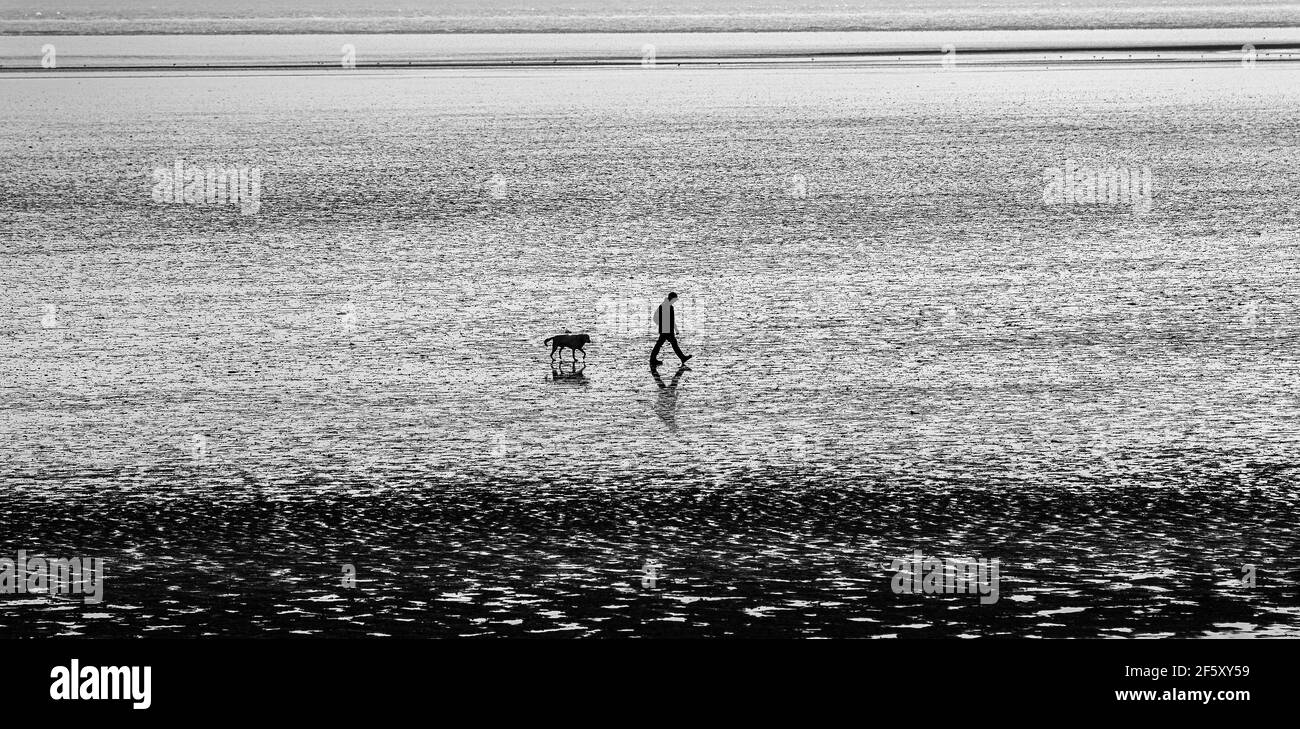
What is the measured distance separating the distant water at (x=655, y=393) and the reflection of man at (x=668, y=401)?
79 mm

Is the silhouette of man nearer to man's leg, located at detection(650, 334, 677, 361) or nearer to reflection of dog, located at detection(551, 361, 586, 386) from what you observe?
man's leg, located at detection(650, 334, 677, 361)

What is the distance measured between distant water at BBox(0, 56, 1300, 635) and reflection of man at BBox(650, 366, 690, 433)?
8 centimetres

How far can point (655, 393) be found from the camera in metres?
29.9

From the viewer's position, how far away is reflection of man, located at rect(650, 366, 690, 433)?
91.7 feet

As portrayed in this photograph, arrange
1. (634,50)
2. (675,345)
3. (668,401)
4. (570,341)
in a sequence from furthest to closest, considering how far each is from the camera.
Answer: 1. (634,50)
2. (675,345)
3. (570,341)
4. (668,401)

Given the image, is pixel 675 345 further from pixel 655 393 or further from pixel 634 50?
pixel 634 50

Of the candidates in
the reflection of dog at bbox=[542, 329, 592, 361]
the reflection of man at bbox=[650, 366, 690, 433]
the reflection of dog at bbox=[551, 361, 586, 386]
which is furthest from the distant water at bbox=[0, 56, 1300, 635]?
the reflection of dog at bbox=[542, 329, 592, 361]

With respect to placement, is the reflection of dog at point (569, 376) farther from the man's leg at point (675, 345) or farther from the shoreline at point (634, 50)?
the shoreline at point (634, 50)

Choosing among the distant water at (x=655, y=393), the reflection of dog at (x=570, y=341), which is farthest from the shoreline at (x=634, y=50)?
the reflection of dog at (x=570, y=341)

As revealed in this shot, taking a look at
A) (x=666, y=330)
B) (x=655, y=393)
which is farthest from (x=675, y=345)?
(x=655, y=393)

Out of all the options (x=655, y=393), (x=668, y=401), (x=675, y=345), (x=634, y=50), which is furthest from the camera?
(x=634, y=50)

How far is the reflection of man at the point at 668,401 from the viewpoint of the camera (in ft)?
91.7

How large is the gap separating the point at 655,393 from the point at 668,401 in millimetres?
701
